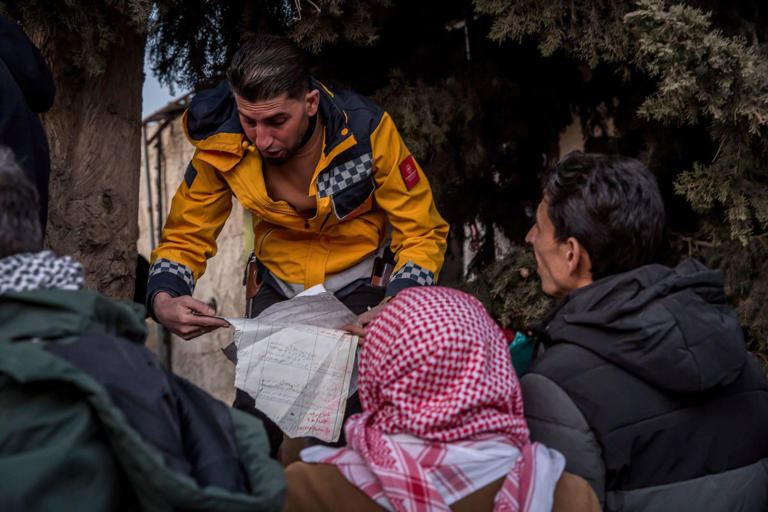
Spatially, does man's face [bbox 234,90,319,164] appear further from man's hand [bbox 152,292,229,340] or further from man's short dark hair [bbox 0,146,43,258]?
man's short dark hair [bbox 0,146,43,258]

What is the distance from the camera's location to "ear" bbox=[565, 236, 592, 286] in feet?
6.49

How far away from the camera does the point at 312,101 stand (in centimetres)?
276

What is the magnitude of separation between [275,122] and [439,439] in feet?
4.85

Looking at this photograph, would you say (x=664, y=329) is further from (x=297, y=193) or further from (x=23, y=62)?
(x=23, y=62)

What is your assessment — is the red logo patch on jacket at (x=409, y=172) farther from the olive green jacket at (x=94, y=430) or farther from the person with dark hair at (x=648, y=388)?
the olive green jacket at (x=94, y=430)

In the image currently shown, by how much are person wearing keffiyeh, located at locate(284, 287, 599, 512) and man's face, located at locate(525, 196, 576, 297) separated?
501 millimetres

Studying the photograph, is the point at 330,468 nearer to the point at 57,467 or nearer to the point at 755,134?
the point at 57,467

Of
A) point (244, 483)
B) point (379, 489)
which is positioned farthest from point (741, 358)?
point (244, 483)

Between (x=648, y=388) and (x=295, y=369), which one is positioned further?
(x=295, y=369)

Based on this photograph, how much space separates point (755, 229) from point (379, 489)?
2370 mm

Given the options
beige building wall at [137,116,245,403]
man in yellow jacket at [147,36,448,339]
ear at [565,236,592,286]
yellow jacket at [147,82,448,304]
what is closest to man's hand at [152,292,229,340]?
man in yellow jacket at [147,36,448,339]

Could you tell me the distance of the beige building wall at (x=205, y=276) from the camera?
7.89m

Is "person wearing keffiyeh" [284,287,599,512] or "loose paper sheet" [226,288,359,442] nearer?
"person wearing keffiyeh" [284,287,599,512]

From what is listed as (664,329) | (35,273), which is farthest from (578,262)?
(35,273)
